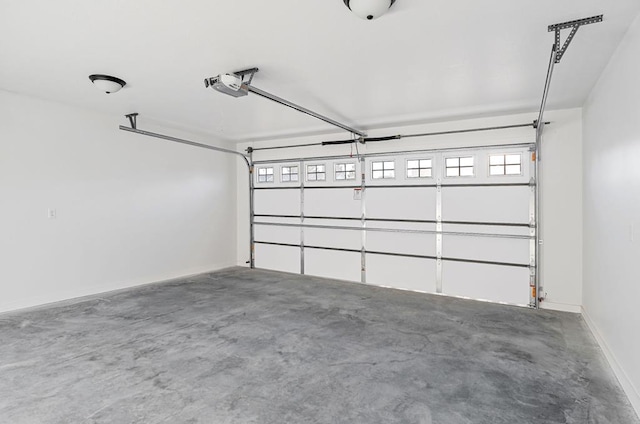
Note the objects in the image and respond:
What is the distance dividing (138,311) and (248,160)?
3.78m

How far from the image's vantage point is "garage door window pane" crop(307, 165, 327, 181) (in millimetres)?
6348

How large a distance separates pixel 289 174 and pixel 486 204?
348 cm

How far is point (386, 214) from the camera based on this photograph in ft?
18.7

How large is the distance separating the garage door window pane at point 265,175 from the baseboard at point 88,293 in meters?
2.05

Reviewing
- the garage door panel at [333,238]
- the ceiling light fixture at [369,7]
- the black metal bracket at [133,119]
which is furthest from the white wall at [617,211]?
the black metal bracket at [133,119]

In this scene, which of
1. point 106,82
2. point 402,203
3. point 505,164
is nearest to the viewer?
point 106,82

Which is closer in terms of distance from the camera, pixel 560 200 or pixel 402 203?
pixel 560 200

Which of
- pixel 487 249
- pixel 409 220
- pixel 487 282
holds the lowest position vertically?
pixel 487 282

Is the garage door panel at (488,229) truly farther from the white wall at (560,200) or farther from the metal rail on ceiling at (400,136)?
the metal rail on ceiling at (400,136)

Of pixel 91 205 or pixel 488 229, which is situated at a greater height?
pixel 91 205

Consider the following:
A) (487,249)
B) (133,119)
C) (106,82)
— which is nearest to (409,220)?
(487,249)

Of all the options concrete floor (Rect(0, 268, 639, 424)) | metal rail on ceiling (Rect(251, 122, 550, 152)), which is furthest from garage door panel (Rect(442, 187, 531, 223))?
concrete floor (Rect(0, 268, 639, 424))

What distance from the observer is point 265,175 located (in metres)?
7.05

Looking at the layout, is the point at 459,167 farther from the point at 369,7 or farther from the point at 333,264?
the point at 369,7
